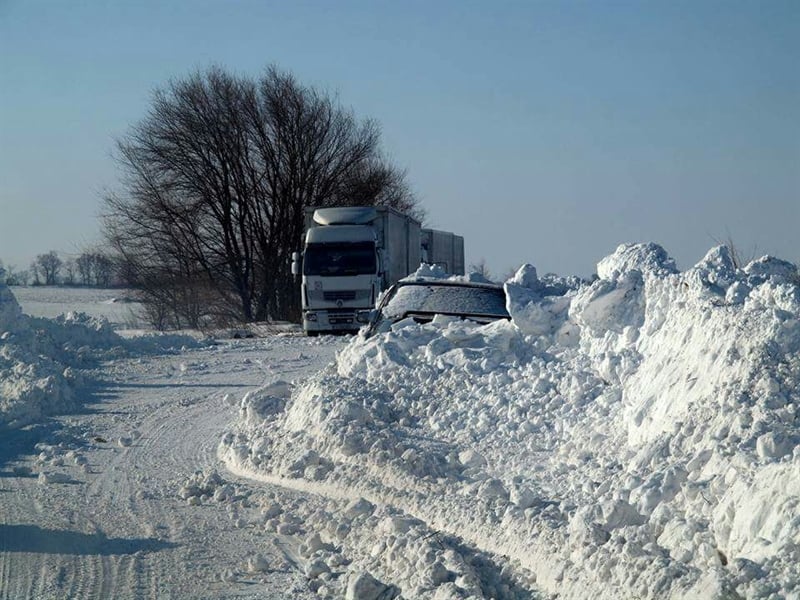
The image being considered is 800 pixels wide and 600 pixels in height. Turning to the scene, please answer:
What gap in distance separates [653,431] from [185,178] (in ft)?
127

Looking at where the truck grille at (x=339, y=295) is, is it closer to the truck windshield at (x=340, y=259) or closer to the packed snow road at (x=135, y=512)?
the truck windshield at (x=340, y=259)

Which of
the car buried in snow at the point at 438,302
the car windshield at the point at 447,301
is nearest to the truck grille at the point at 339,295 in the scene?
the car buried in snow at the point at 438,302

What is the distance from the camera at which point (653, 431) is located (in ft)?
26.3

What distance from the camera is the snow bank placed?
593 inches

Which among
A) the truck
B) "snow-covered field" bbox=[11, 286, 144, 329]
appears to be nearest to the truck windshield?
the truck

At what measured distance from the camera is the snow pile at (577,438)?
5812 mm

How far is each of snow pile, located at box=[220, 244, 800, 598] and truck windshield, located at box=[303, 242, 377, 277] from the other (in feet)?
50.7

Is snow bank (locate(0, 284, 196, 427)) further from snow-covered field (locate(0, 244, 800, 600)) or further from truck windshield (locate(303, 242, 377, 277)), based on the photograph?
truck windshield (locate(303, 242, 377, 277))

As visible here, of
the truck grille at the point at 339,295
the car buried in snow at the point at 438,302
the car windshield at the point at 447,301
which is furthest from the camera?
the truck grille at the point at 339,295

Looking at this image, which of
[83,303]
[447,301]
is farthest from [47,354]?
[83,303]

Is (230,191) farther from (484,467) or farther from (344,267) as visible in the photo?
(484,467)

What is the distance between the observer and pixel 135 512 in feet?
29.6

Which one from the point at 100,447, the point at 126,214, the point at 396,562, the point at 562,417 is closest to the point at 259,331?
the point at 126,214

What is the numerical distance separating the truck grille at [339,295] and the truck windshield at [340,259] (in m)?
0.49
